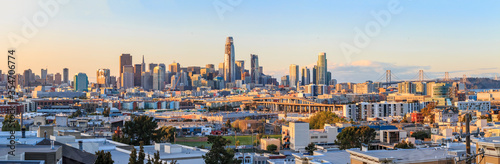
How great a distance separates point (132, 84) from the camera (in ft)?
339

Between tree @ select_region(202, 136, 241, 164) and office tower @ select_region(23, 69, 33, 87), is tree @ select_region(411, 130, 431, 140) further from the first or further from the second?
office tower @ select_region(23, 69, 33, 87)

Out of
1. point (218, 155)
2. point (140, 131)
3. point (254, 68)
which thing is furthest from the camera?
point (254, 68)

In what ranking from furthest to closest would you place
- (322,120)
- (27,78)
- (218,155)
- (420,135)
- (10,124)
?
(27,78) → (322,120) → (420,135) → (218,155) → (10,124)

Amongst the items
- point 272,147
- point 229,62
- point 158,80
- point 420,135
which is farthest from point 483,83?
point 272,147

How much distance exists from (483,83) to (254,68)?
47.4 meters

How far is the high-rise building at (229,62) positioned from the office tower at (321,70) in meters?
16.8

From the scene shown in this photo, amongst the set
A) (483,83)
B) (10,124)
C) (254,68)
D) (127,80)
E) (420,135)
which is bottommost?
(420,135)

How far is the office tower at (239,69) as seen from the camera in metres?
114

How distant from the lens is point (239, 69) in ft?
383

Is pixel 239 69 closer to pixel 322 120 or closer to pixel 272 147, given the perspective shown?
pixel 322 120

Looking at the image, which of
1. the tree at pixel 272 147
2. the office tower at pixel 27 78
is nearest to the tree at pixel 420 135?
the tree at pixel 272 147

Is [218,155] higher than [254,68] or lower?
lower

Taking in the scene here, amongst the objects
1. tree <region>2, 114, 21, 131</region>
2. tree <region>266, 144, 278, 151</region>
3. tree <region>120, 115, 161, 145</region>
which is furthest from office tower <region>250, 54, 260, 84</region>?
tree <region>120, 115, 161, 145</region>

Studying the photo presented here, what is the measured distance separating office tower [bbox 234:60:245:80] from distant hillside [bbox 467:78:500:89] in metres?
44.5
